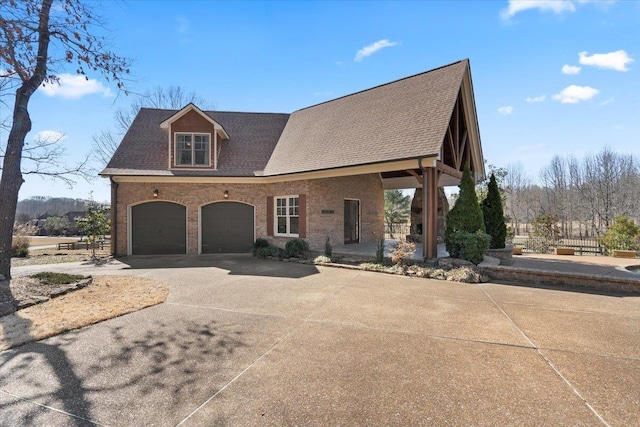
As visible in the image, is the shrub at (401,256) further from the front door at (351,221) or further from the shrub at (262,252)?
the shrub at (262,252)

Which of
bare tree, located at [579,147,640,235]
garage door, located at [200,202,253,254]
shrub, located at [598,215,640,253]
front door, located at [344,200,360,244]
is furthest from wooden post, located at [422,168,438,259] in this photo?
bare tree, located at [579,147,640,235]

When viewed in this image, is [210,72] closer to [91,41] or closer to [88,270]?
[91,41]

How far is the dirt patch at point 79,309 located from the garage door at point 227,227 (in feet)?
19.2

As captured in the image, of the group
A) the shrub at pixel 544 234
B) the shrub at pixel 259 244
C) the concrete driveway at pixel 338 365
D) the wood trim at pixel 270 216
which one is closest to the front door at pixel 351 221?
the wood trim at pixel 270 216

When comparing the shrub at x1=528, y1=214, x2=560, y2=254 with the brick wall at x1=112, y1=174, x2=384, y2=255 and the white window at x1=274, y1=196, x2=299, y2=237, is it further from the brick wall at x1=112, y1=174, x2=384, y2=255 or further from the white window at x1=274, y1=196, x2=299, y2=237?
the white window at x1=274, y1=196, x2=299, y2=237

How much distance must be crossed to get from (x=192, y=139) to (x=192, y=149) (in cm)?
48

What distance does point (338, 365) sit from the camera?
3482 mm

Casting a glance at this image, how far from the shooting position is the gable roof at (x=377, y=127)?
9.65 meters

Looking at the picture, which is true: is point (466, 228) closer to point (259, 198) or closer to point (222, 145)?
point (259, 198)

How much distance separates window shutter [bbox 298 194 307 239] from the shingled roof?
4.07 feet

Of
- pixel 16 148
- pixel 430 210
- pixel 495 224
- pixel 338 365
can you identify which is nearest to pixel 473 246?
pixel 430 210

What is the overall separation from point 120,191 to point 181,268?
576 cm

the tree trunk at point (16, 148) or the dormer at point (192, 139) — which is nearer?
the tree trunk at point (16, 148)

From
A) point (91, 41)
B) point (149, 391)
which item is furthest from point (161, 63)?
point (149, 391)
